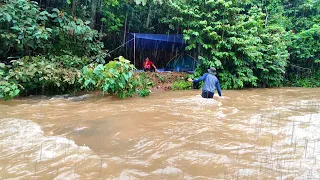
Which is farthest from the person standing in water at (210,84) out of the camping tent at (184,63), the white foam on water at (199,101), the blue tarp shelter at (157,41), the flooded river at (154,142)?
the camping tent at (184,63)

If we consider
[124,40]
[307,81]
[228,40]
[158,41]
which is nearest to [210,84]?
[228,40]

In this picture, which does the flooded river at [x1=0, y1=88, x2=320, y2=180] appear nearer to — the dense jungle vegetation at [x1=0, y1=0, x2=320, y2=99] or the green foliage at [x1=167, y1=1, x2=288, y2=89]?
the dense jungle vegetation at [x1=0, y1=0, x2=320, y2=99]

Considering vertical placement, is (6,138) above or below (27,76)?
below

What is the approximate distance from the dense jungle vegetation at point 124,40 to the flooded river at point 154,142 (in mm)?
1276

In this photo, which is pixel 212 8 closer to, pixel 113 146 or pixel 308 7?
pixel 308 7

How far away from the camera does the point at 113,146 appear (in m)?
3.92

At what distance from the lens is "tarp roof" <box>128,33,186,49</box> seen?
40.8ft

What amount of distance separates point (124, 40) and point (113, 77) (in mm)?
5747

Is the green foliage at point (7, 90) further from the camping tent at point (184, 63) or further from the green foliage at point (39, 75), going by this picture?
the camping tent at point (184, 63)

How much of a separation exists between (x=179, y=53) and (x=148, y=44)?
5.74ft

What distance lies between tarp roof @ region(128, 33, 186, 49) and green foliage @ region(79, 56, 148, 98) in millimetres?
4412

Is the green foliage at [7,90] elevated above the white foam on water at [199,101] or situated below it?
above

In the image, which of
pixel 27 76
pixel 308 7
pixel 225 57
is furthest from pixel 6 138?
pixel 308 7

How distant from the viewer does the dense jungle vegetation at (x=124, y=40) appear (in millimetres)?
7930
